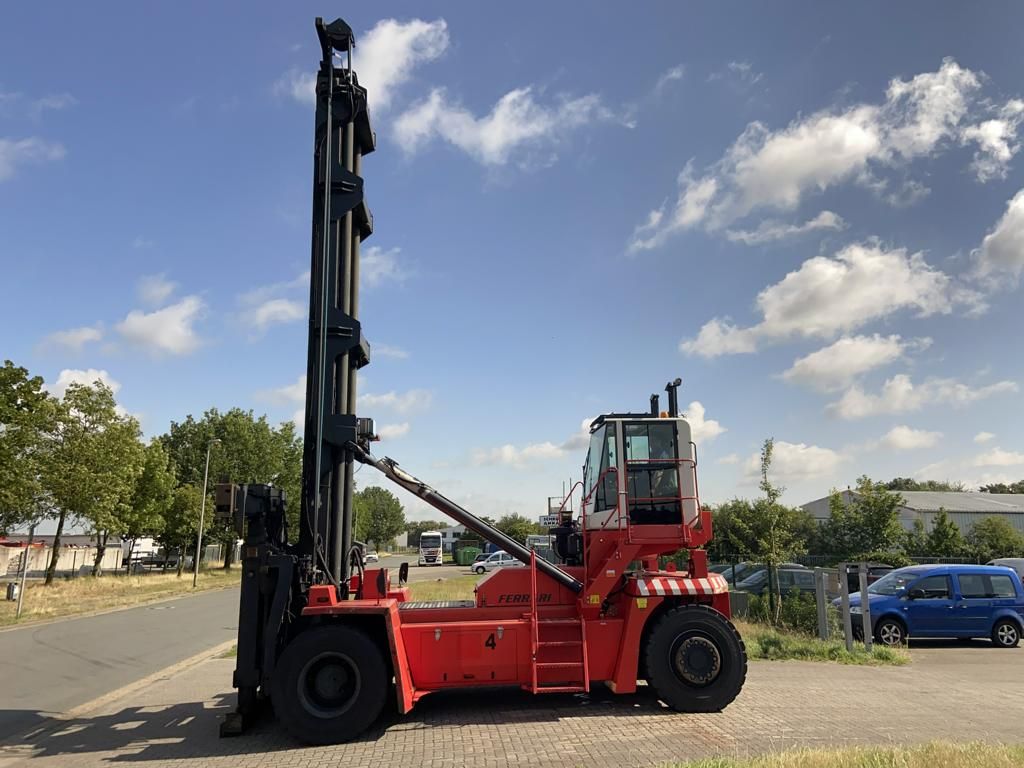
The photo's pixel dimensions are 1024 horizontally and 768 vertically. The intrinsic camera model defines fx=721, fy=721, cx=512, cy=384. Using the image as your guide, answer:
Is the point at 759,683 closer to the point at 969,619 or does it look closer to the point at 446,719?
the point at 446,719

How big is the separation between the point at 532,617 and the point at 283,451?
56592 millimetres

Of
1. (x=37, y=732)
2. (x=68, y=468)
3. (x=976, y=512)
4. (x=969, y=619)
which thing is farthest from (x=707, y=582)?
(x=976, y=512)

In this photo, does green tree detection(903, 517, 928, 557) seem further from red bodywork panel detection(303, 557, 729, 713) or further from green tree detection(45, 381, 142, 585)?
green tree detection(45, 381, 142, 585)

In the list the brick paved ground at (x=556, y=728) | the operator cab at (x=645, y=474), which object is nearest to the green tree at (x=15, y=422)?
the brick paved ground at (x=556, y=728)

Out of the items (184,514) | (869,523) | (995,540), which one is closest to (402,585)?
(869,523)

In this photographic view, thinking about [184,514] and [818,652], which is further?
[184,514]

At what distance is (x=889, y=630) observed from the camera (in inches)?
598

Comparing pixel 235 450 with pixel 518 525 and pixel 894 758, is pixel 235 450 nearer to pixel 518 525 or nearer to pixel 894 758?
pixel 518 525

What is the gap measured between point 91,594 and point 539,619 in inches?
1210

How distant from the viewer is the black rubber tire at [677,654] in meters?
8.21

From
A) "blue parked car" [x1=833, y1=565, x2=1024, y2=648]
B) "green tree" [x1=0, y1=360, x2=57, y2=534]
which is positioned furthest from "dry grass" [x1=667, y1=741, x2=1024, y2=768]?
"green tree" [x1=0, y1=360, x2=57, y2=534]

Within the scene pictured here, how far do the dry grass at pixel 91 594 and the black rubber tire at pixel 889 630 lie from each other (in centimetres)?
2287

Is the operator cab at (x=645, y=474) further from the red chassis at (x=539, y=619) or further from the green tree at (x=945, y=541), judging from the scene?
the green tree at (x=945, y=541)

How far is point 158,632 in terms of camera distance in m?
19.0
